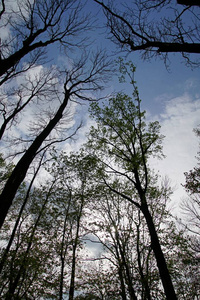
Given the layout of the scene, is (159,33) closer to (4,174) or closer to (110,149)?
(110,149)

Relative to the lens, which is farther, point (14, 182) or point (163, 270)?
point (163, 270)

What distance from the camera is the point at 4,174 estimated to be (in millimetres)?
15602

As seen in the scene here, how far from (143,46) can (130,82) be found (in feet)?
14.0

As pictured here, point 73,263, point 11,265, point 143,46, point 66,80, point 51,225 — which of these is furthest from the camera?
point 51,225

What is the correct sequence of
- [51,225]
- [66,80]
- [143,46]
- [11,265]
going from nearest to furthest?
[143,46] < [66,80] < [11,265] < [51,225]

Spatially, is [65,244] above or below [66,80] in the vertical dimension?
below

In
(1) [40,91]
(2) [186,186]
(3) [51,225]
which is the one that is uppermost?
(1) [40,91]

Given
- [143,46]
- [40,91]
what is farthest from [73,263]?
[143,46]

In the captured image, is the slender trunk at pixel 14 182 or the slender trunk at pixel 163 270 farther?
the slender trunk at pixel 163 270

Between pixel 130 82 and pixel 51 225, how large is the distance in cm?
1268

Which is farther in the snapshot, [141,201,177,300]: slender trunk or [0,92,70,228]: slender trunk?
[141,201,177,300]: slender trunk

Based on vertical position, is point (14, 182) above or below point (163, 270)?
above

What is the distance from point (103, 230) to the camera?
12.6 m

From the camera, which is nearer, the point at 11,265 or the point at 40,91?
the point at 40,91
